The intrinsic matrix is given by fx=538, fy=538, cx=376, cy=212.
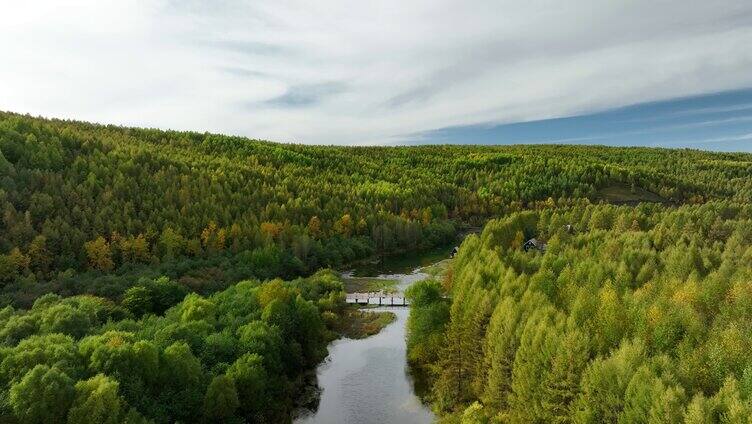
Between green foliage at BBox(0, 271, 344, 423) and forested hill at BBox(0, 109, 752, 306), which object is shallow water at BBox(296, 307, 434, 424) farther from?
forested hill at BBox(0, 109, 752, 306)

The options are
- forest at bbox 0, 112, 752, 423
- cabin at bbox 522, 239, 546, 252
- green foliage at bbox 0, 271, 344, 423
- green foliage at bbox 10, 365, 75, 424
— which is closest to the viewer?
green foliage at bbox 10, 365, 75, 424

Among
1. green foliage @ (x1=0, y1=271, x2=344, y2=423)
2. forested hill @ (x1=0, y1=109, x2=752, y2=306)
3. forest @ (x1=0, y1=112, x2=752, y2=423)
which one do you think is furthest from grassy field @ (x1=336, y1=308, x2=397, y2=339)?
forested hill @ (x1=0, y1=109, x2=752, y2=306)

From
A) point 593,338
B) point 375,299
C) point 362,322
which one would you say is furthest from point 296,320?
point 593,338

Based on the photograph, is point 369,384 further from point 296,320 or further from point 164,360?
point 164,360

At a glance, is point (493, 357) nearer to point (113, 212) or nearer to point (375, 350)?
point (375, 350)

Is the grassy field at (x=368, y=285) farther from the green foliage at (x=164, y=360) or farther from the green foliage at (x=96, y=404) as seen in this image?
the green foliage at (x=96, y=404)

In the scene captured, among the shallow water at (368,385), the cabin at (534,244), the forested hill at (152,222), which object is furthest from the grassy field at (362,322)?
the cabin at (534,244)
